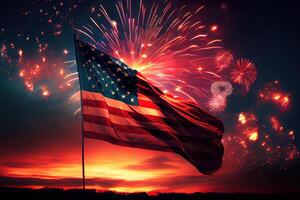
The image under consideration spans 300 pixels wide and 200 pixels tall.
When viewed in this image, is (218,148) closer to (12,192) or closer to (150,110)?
(150,110)

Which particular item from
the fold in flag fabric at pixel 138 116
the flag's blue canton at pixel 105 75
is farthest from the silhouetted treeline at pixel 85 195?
the flag's blue canton at pixel 105 75

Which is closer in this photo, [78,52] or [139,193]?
[139,193]

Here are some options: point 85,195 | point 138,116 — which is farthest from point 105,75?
point 85,195

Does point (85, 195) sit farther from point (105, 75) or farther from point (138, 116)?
point (105, 75)

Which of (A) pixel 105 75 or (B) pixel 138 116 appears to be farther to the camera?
(A) pixel 105 75

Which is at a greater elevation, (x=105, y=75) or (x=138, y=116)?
(x=105, y=75)

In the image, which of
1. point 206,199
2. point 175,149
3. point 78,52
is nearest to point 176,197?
point 206,199

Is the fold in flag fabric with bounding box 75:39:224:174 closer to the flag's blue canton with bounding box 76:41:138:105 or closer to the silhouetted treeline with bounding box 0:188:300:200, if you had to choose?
the flag's blue canton with bounding box 76:41:138:105

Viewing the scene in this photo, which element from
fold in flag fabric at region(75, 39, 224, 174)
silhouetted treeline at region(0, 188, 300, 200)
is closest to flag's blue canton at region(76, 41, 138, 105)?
fold in flag fabric at region(75, 39, 224, 174)
